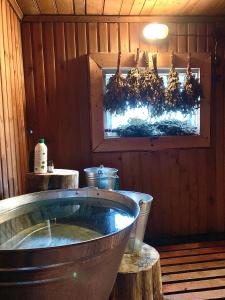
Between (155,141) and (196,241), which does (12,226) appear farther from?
(196,241)

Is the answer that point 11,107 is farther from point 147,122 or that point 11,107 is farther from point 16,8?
point 147,122

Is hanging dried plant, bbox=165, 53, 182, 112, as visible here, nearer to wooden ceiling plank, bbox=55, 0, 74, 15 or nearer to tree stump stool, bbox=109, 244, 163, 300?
wooden ceiling plank, bbox=55, 0, 74, 15

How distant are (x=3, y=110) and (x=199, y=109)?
76.5 inches

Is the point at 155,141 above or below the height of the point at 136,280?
above

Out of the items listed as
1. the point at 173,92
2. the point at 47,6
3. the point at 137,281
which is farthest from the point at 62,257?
the point at 47,6

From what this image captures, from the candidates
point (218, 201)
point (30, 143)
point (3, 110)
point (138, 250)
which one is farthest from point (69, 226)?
point (218, 201)

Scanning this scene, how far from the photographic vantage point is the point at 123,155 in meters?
2.85

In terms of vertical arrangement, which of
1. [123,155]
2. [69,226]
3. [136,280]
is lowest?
[136,280]

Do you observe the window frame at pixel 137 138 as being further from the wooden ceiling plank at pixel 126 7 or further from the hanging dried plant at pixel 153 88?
the wooden ceiling plank at pixel 126 7

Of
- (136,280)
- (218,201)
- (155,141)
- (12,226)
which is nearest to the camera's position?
(12,226)

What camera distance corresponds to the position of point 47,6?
246cm

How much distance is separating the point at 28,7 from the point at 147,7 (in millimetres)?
1084

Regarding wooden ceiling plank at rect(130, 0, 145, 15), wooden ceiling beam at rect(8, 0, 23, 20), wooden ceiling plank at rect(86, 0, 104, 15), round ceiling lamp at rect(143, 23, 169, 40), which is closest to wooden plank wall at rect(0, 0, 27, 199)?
wooden ceiling beam at rect(8, 0, 23, 20)

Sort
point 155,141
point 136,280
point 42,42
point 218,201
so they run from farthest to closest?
point 218,201, point 155,141, point 42,42, point 136,280
